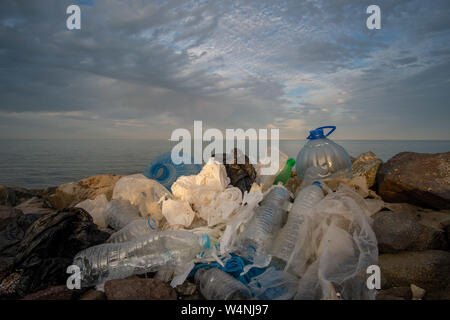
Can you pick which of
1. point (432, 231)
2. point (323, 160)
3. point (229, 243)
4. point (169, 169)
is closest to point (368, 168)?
point (323, 160)

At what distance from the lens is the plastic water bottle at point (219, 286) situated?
5.32 feet

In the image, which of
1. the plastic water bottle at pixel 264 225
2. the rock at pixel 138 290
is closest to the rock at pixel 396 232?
the plastic water bottle at pixel 264 225

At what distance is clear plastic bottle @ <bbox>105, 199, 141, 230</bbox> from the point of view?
2.90 m

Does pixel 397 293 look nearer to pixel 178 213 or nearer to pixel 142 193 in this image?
pixel 178 213

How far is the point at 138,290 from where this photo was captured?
5.27ft

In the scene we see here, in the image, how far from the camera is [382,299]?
1.56 metres

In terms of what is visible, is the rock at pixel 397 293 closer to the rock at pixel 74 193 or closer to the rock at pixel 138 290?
the rock at pixel 138 290

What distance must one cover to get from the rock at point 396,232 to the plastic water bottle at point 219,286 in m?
1.23

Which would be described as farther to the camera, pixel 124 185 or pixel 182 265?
pixel 124 185
